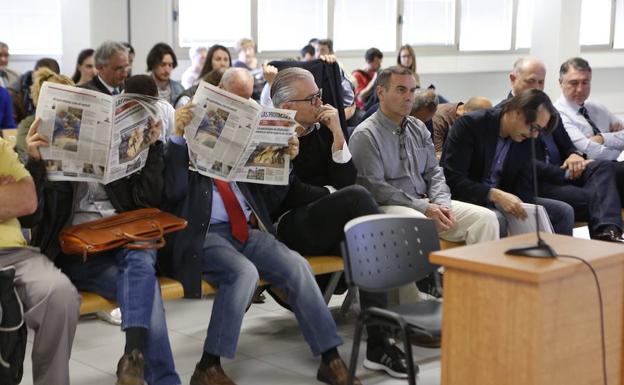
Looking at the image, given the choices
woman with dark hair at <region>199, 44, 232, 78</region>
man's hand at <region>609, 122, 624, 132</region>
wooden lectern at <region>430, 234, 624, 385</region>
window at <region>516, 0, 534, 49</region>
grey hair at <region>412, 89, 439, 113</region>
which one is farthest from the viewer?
window at <region>516, 0, 534, 49</region>

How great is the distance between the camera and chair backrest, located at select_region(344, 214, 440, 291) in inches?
129

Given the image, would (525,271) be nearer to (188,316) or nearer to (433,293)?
(433,293)

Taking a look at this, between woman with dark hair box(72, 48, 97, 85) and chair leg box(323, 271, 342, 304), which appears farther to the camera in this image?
woman with dark hair box(72, 48, 97, 85)

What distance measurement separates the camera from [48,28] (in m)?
10.3

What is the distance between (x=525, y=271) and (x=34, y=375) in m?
1.70

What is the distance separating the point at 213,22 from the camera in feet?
36.9

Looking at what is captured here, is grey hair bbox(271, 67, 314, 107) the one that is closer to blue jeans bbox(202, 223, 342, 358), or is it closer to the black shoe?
blue jeans bbox(202, 223, 342, 358)

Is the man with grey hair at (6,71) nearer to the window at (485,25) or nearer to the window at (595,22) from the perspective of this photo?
the window at (485,25)

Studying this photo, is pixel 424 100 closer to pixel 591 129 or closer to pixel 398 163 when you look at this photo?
pixel 398 163

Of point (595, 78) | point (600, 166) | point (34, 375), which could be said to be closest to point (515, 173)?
point (600, 166)

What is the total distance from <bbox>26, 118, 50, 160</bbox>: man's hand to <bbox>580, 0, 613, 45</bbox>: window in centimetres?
1388

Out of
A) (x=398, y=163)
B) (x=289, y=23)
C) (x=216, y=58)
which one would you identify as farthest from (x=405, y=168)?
(x=289, y=23)

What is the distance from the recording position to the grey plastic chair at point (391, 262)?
10.5ft

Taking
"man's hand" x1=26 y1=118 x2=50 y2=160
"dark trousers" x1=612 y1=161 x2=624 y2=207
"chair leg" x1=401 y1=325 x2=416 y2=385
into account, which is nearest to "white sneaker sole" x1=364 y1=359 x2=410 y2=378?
"chair leg" x1=401 y1=325 x2=416 y2=385
